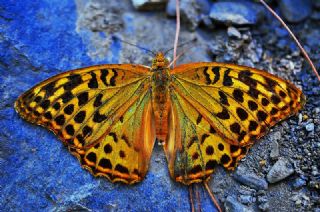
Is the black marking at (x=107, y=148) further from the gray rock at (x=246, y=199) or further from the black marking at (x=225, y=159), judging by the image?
the gray rock at (x=246, y=199)

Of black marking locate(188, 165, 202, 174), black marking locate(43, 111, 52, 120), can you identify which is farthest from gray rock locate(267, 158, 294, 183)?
black marking locate(43, 111, 52, 120)

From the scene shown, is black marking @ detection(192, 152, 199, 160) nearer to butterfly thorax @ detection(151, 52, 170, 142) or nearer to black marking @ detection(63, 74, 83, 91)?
butterfly thorax @ detection(151, 52, 170, 142)

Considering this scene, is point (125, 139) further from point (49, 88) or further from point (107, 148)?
point (49, 88)

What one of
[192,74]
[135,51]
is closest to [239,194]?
[192,74]

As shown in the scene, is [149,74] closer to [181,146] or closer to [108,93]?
[108,93]

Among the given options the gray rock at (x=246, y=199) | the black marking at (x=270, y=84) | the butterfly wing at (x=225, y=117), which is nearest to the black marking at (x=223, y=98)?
the butterfly wing at (x=225, y=117)

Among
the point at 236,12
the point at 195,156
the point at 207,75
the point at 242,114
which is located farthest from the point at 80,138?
the point at 236,12
